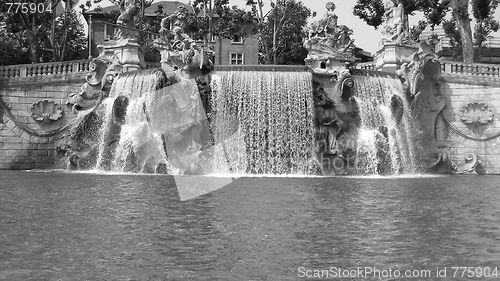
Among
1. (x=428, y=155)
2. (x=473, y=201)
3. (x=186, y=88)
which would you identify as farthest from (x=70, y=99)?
(x=473, y=201)

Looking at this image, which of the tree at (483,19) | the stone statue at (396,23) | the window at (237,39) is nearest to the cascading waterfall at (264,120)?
the stone statue at (396,23)

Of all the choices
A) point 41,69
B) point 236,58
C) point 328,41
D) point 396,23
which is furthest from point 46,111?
point 236,58

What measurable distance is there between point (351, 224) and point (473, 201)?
5.75 meters

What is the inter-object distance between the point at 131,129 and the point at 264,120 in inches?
228

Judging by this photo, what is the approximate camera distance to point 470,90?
117 feet

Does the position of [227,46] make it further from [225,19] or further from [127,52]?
[127,52]

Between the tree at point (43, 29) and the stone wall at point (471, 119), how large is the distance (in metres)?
24.1

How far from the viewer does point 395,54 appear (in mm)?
36906

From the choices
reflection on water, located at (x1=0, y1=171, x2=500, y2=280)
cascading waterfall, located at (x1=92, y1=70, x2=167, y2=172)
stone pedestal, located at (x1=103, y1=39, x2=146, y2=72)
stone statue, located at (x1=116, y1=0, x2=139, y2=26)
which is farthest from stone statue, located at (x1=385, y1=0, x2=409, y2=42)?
reflection on water, located at (x1=0, y1=171, x2=500, y2=280)

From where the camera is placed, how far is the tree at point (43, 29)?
149 ft

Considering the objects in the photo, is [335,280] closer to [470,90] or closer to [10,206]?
[10,206]

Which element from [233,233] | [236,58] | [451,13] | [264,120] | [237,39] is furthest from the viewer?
[237,39]

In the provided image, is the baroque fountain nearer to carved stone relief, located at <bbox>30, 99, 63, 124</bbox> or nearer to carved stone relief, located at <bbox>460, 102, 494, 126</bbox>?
carved stone relief, located at <bbox>30, 99, 63, 124</bbox>

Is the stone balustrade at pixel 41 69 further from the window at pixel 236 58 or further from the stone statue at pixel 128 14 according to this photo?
the window at pixel 236 58
